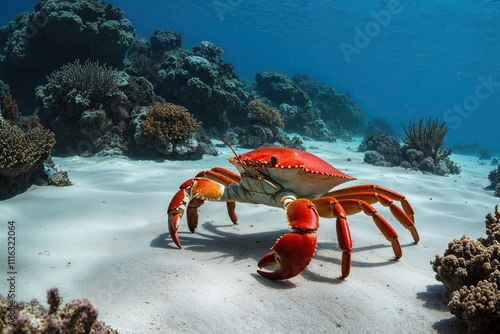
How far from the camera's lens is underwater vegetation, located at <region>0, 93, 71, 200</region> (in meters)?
4.82

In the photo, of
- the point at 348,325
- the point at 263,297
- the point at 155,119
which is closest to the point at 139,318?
the point at 263,297

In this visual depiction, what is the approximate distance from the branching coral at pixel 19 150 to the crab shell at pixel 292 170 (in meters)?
3.81

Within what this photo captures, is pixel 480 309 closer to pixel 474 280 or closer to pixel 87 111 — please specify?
pixel 474 280

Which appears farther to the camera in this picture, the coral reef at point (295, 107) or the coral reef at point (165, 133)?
the coral reef at point (295, 107)

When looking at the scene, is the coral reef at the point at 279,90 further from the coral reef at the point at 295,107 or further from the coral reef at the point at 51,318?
the coral reef at the point at 51,318

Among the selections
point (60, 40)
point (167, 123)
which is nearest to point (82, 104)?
point (167, 123)

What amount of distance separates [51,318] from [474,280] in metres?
3.01

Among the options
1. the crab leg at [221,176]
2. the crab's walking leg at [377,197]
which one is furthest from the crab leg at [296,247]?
the crab leg at [221,176]

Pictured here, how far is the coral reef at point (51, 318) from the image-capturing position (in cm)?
125

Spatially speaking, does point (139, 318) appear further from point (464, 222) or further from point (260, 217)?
point (464, 222)

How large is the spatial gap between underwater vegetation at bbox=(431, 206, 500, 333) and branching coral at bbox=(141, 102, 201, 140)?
7.81 metres

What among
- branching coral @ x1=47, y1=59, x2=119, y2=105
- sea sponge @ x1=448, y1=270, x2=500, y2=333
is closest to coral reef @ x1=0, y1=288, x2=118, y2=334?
sea sponge @ x1=448, y1=270, x2=500, y2=333

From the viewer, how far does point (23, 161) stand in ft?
16.2

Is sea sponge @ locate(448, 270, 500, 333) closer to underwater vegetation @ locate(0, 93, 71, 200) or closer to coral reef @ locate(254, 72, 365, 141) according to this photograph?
underwater vegetation @ locate(0, 93, 71, 200)
